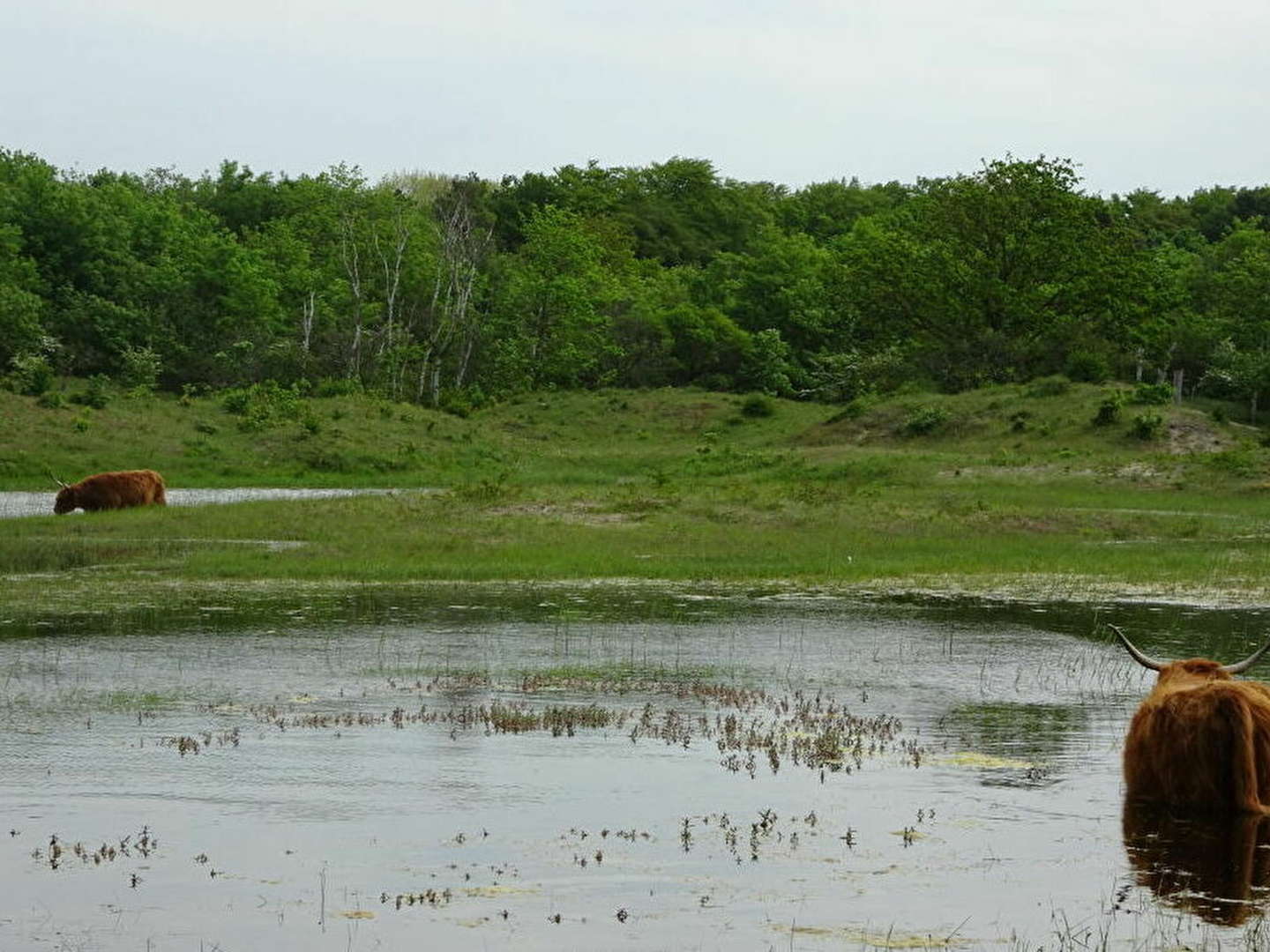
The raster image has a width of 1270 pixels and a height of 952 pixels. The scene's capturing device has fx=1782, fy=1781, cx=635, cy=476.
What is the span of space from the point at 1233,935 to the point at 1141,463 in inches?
1310

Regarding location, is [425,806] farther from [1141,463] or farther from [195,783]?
[1141,463]

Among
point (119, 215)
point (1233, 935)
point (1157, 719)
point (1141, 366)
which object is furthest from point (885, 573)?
point (119, 215)

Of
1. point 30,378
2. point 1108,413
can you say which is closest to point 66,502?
point 30,378

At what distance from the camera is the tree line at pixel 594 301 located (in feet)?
205

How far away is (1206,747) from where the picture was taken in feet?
33.8

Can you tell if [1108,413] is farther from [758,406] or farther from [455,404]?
[455,404]

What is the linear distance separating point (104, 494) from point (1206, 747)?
28.3 metres

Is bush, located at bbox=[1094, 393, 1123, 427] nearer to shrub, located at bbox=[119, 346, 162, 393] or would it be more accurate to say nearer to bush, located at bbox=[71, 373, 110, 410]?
bush, located at bbox=[71, 373, 110, 410]

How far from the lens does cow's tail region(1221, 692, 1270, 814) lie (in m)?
9.97

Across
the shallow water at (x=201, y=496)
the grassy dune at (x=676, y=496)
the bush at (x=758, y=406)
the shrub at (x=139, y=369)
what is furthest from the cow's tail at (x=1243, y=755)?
the shrub at (x=139, y=369)

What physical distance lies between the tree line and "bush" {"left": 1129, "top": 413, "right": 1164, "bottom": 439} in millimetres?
10441

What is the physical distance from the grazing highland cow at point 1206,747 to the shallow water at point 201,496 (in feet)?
87.1

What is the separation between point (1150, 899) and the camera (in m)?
9.21

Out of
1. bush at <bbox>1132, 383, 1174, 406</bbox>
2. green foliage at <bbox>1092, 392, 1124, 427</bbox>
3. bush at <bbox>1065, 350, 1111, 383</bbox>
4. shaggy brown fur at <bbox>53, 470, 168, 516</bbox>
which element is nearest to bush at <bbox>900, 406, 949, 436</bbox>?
green foliage at <bbox>1092, 392, 1124, 427</bbox>
